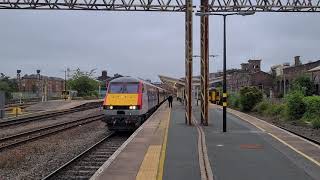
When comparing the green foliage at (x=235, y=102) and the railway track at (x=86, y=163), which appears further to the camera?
the green foliage at (x=235, y=102)

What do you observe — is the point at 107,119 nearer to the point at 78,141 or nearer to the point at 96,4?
the point at 78,141

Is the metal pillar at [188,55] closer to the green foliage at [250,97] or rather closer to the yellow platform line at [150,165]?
the yellow platform line at [150,165]

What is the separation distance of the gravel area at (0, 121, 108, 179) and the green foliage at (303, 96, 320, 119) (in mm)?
14816

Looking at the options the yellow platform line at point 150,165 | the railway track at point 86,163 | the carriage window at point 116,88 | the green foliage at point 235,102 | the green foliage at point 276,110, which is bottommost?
the railway track at point 86,163

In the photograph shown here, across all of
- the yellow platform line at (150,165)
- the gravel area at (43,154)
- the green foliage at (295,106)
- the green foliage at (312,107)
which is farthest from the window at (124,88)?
A: the green foliage at (295,106)

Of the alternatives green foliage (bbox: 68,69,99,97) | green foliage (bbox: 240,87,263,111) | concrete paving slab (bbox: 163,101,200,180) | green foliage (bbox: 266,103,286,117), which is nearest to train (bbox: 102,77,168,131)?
concrete paving slab (bbox: 163,101,200,180)

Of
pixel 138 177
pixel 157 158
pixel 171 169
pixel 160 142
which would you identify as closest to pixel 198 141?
pixel 160 142

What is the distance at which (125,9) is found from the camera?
34.6 m

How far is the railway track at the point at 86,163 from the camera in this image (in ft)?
47.8

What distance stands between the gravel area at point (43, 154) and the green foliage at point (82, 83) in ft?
298

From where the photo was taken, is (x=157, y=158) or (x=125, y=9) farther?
(x=125, y=9)

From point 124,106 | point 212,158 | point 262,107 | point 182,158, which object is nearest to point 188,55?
point 124,106

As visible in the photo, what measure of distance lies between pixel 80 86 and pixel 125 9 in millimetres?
87165

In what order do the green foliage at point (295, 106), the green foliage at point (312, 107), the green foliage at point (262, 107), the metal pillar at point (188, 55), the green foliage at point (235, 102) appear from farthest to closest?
the green foliage at point (235, 102) < the green foliage at point (262, 107) < the green foliage at point (295, 106) < the green foliage at point (312, 107) < the metal pillar at point (188, 55)
